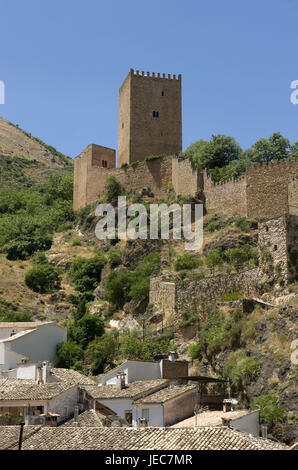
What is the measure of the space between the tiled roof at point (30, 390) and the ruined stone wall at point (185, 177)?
74.5 ft

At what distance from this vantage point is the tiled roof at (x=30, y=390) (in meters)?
28.8

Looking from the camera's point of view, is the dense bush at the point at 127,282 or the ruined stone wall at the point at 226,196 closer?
the dense bush at the point at 127,282

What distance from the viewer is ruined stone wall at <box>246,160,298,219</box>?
4347cm

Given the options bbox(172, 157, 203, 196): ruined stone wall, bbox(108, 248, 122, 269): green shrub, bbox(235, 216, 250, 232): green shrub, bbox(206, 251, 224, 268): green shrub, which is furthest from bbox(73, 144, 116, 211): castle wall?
bbox(206, 251, 224, 268): green shrub

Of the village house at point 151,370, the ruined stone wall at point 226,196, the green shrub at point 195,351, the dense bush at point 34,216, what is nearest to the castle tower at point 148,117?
the dense bush at point 34,216

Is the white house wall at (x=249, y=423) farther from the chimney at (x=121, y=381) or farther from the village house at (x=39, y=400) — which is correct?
the chimney at (x=121, y=381)

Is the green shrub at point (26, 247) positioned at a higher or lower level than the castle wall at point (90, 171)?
lower

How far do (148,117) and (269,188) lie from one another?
18805mm

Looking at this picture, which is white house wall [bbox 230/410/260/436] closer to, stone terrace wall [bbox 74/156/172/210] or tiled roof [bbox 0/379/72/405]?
tiled roof [bbox 0/379/72/405]

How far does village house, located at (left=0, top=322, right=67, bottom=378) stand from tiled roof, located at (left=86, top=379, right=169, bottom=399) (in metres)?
6.16

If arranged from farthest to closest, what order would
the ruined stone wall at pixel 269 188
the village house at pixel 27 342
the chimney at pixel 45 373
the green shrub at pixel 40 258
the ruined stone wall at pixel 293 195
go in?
the green shrub at pixel 40 258, the ruined stone wall at pixel 269 188, the ruined stone wall at pixel 293 195, the village house at pixel 27 342, the chimney at pixel 45 373

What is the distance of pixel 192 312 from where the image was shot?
3641 cm
